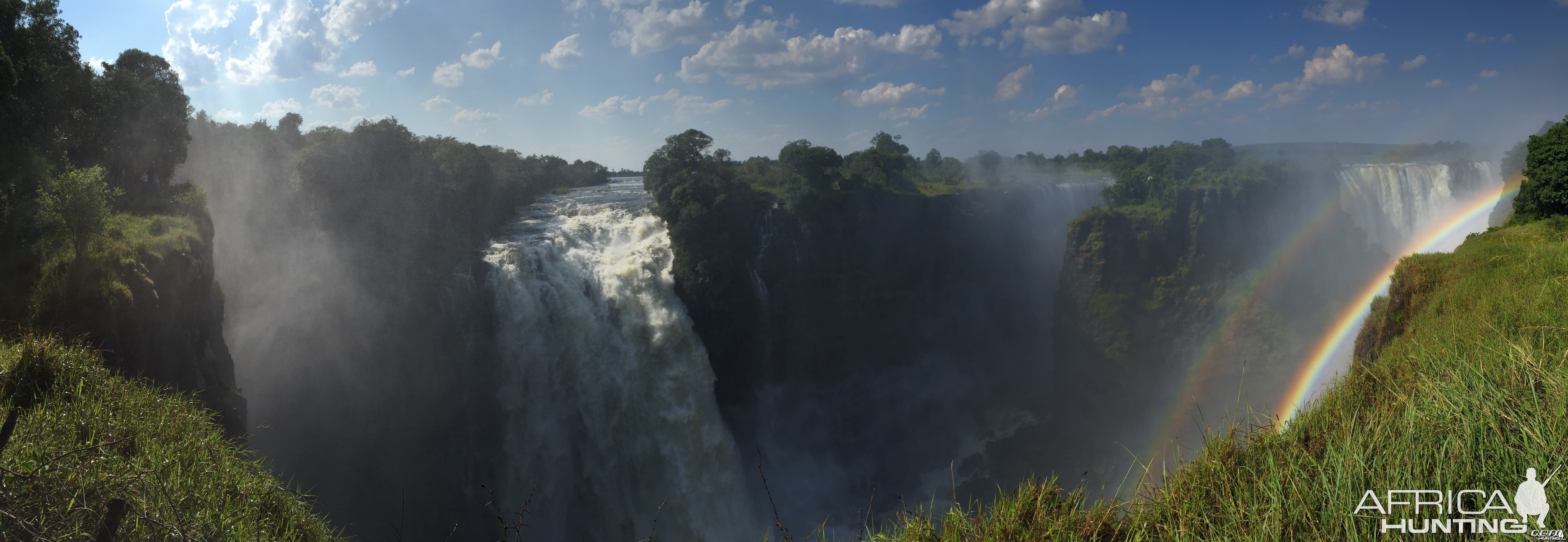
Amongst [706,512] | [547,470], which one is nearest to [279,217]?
[547,470]

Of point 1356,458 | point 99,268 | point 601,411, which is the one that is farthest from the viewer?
point 601,411

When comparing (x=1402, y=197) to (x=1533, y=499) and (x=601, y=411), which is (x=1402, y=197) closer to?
(x=1533, y=499)

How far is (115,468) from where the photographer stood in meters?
5.47

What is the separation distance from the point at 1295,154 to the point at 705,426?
48.9m

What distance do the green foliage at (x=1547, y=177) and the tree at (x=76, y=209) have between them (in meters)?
30.6

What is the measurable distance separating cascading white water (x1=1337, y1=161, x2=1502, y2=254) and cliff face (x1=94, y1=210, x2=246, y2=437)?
A: 52.3 metres

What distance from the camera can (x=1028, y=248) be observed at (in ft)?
115

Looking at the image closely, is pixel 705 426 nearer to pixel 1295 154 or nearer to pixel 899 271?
pixel 899 271

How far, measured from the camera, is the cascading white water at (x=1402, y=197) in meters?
36.7

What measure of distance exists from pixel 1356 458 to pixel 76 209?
689 inches

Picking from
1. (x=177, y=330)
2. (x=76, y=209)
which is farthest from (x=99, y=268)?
(x=177, y=330)

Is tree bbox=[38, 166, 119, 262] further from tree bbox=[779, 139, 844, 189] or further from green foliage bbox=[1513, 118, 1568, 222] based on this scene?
green foliage bbox=[1513, 118, 1568, 222]

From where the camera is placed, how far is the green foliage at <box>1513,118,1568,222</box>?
46.1ft

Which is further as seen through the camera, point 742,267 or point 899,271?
point 899,271
